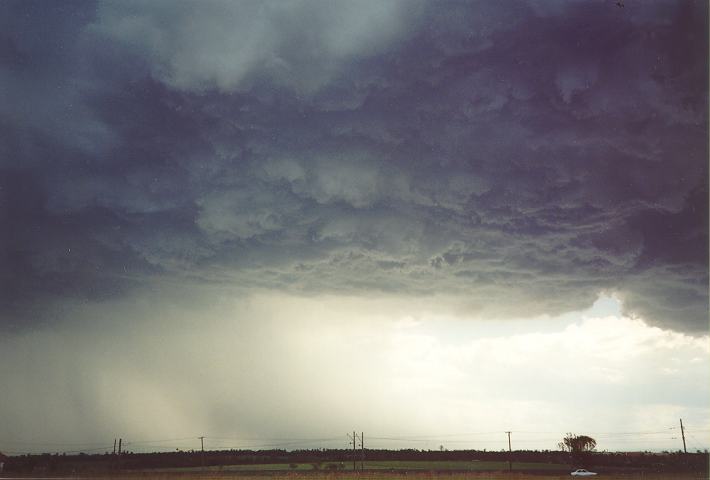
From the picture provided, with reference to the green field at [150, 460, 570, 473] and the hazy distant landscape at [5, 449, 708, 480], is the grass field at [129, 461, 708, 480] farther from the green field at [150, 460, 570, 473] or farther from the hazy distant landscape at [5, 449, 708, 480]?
the green field at [150, 460, 570, 473]

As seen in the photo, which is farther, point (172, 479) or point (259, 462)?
point (259, 462)

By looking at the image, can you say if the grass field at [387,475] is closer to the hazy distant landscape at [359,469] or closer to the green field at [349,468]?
the hazy distant landscape at [359,469]

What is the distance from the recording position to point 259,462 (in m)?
164

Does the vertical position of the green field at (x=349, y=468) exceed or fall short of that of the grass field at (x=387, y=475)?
it falls short

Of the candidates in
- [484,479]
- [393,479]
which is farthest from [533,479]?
[393,479]

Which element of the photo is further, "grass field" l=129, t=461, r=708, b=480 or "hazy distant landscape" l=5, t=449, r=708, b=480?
"hazy distant landscape" l=5, t=449, r=708, b=480

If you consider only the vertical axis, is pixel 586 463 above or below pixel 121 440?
below

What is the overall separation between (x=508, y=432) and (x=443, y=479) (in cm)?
8204

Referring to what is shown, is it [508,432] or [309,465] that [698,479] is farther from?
[309,465]

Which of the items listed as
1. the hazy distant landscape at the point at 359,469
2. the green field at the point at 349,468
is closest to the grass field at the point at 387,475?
the hazy distant landscape at the point at 359,469

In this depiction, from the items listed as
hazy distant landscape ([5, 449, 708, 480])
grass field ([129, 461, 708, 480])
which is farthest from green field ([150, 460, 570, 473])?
grass field ([129, 461, 708, 480])

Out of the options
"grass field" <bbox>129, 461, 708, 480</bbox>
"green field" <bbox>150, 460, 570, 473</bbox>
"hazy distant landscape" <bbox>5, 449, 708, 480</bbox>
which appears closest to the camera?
"grass field" <bbox>129, 461, 708, 480</bbox>

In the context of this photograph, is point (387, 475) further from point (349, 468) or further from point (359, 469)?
point (349, 468)

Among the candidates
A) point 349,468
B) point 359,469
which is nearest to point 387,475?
point 359,469
